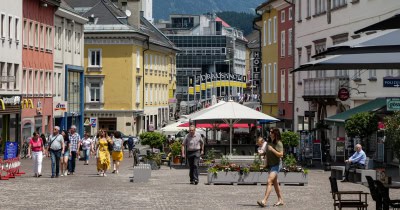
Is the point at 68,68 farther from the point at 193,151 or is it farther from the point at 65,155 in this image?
the point at 193,151

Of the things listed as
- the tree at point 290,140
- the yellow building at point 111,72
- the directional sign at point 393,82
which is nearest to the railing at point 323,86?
the tree at point 290,140

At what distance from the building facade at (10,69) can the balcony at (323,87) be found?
16331 millimetres

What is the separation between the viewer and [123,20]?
105375 mm

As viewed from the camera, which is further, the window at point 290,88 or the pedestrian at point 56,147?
the window at point 290,88

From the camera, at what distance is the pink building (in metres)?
68.2

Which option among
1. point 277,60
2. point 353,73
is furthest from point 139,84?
point 353,73

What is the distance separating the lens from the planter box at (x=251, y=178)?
31859mm

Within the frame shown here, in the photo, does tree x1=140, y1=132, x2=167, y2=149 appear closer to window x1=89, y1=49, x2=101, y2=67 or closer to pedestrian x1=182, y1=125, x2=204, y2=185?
pedestrian x1=182, y1=125, x2=204, y2=185

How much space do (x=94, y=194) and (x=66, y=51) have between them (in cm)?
5626

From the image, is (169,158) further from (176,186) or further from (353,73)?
(176,186)

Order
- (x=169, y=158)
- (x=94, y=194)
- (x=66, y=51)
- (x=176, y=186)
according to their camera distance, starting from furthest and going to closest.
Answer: (x=66, y=51) → (x=169, y=158) → (x=176, y=186) → (x=94, y=194)

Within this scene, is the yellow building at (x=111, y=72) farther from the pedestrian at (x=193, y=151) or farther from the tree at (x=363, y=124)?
the pedestrian at (x=193, y=151)

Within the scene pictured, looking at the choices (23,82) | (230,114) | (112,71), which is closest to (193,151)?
(230,114)

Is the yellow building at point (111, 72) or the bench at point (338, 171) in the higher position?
the yellow building at point (111, 72)
